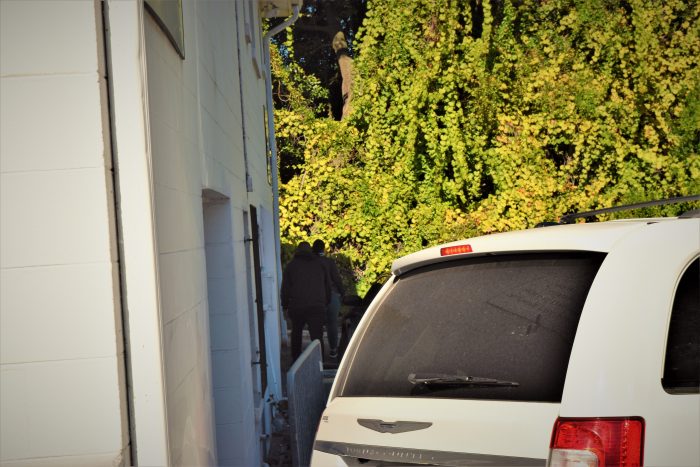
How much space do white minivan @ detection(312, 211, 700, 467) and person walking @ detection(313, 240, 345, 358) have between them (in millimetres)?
7878

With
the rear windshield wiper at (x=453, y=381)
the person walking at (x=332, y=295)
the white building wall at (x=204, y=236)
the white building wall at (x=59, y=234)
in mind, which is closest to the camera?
the rear windshield wiper at (x=453, y=381)

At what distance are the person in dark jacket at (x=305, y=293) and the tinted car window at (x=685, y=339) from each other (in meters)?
8.72

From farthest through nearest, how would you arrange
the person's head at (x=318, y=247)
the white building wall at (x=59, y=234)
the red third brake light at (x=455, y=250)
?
the person's head at (x=318, y=247)
the red third brake light at (x=455, y=250)
the white building wall at (x=59, y=234)

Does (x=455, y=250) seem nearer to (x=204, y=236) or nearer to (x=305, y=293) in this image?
(x=204, y=236)

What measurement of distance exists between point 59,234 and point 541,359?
1.69m

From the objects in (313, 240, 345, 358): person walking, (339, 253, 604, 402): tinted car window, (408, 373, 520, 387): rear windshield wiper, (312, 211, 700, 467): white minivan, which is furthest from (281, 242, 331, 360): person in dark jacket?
(408, 373, 520, 387): rear windshield wiper

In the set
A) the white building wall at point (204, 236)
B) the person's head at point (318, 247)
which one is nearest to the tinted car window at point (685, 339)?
the white building wall at point (204, 236)

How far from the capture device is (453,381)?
3.06 meters

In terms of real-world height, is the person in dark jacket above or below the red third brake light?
below

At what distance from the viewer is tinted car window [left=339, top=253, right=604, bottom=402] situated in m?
2.85

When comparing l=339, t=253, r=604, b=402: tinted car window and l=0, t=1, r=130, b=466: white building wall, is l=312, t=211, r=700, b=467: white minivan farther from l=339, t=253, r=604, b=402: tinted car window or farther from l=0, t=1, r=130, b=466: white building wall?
l=0, t=1, r=130, b=466: white building wall

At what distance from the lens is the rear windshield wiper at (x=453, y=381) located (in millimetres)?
2920

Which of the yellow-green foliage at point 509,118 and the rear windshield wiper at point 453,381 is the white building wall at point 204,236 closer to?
the rear windshield wiper at point 453,381

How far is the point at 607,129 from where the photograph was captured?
51.2ft
